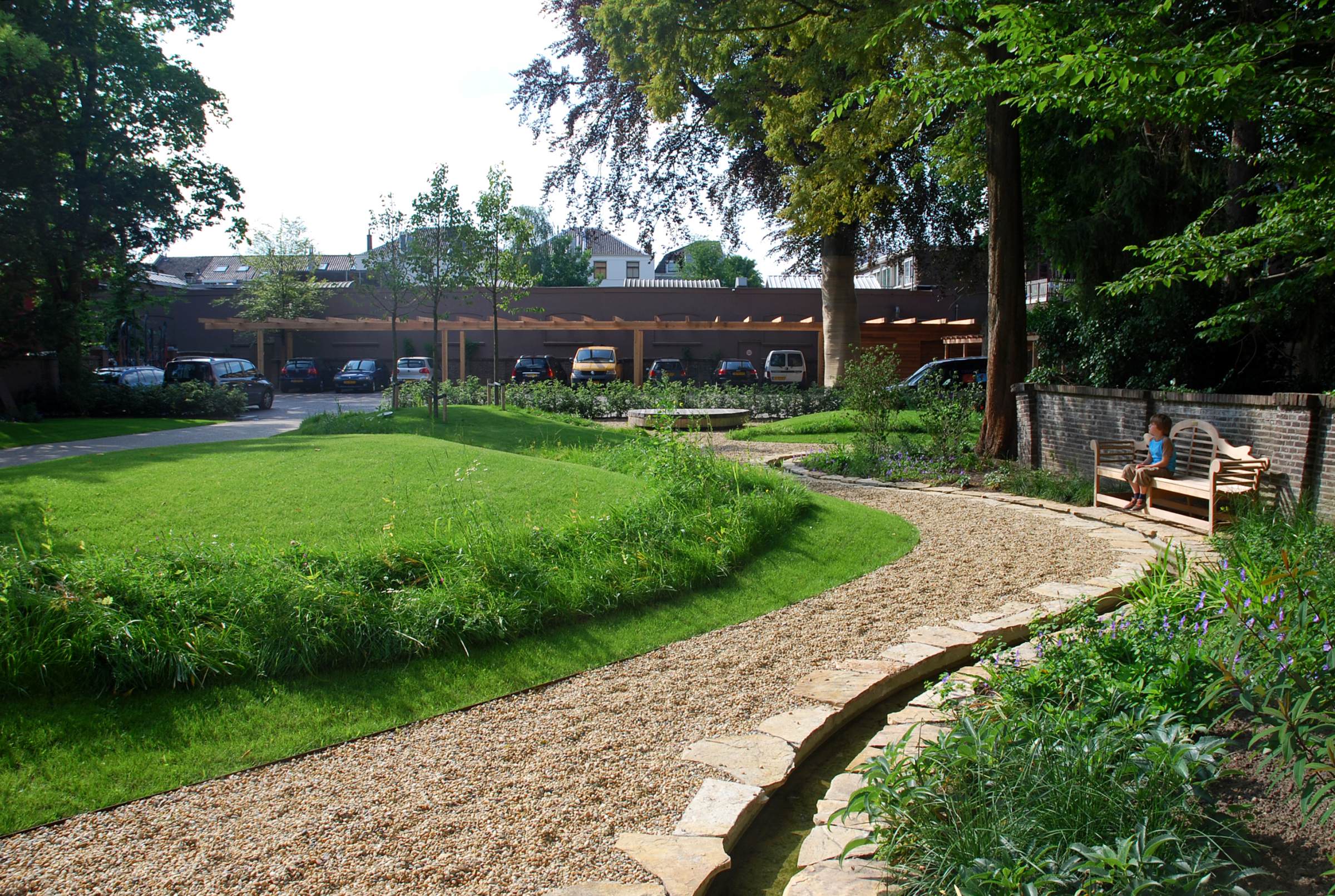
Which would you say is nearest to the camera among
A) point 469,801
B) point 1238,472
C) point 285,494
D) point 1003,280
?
point 469,801

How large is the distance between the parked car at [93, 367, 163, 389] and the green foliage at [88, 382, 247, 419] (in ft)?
1.36

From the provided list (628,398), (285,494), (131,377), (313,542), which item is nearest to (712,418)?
(628,398)

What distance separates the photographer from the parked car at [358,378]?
114 ft

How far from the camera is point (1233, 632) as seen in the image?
3.43 metres

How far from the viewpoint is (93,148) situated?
786 inches

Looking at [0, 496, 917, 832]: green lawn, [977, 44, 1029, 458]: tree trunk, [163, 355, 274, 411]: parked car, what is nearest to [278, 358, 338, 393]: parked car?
[163, 355, 274, 411]: parked car

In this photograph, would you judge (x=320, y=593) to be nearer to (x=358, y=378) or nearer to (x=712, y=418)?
(x=712, y=418)

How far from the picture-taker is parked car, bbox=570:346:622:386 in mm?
30297

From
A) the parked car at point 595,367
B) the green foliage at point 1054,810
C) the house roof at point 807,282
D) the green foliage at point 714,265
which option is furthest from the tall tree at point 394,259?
the green foliage at point 714,265

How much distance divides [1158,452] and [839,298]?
1526 cm

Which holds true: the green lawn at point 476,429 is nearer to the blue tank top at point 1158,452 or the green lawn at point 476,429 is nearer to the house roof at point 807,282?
the blue tank top at point 1158,452

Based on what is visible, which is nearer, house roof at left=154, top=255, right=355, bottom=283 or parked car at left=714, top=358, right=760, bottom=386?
parked car at left=714, top=358, right=760, bottom=386

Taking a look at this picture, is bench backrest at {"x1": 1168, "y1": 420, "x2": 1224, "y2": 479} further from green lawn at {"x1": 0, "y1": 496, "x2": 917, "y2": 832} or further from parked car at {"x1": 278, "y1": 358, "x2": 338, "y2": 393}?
parked car at {"x1": 278, "y1": 358, "x2": 338, "y2": 393}

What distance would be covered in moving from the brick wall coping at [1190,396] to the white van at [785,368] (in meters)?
20.3
